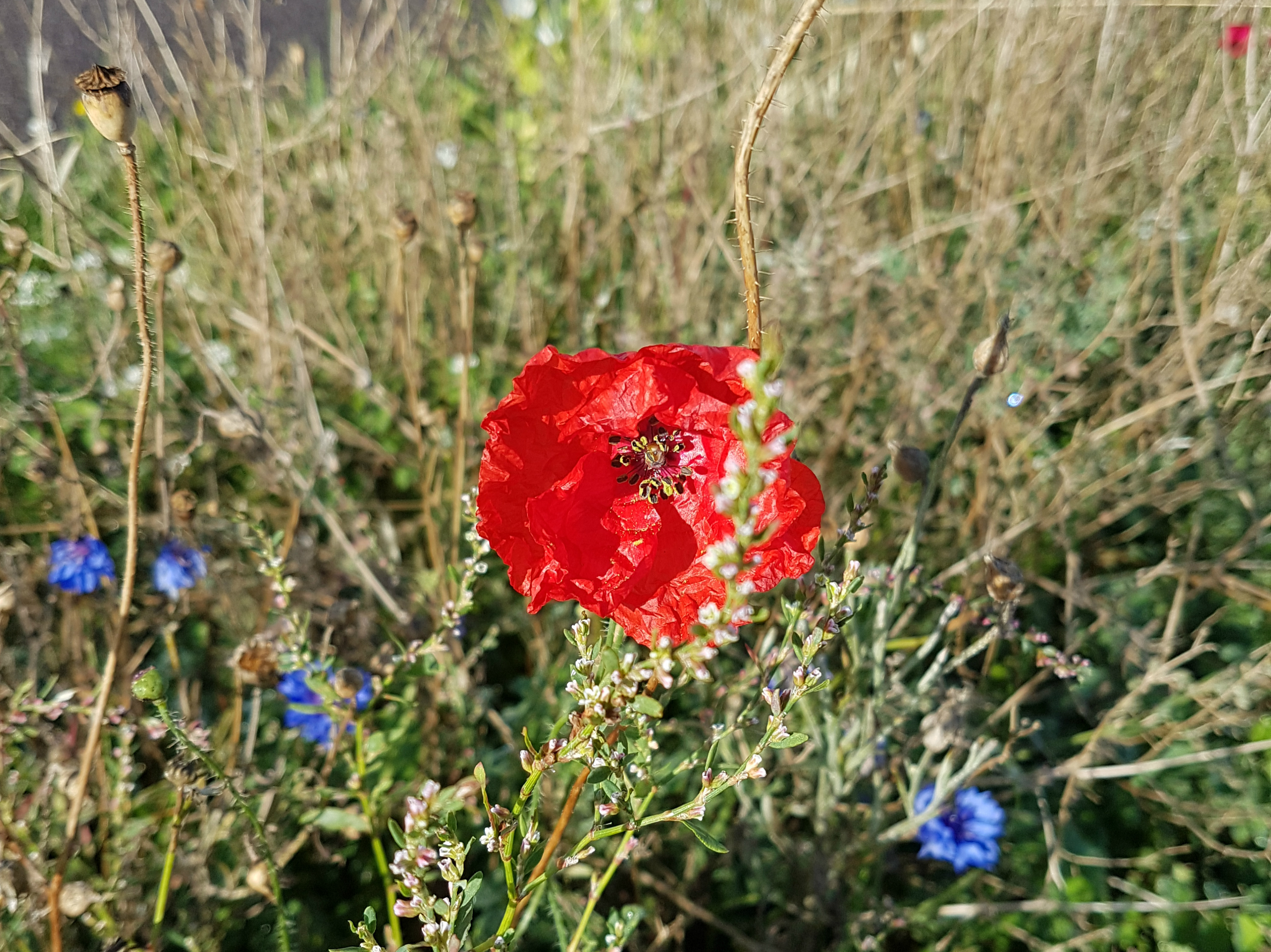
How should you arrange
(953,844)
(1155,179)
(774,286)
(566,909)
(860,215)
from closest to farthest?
(566,909) < (953,844) < (774,286) < (1155,179) < (860,215)

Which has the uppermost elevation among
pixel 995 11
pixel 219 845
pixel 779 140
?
pixel 995 11

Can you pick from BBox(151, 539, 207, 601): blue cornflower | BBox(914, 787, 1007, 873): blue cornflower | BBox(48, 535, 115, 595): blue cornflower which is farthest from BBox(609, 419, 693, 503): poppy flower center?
BBox(48, 535, 115, 595): blue cornflower

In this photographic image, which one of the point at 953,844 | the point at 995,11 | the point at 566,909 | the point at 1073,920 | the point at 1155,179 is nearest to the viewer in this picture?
the point at 566,909

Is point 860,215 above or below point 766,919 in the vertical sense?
above

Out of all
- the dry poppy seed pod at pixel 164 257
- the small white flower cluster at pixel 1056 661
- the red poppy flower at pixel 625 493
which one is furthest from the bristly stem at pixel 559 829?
the dry poppy seed pod at pixel 164 257

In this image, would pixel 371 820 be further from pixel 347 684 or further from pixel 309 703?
pixel 309 703

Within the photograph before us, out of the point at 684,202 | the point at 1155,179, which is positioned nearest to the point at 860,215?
the point at 684,202

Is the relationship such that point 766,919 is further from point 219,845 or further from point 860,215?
point 860,215

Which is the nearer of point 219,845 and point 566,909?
point 566,909
